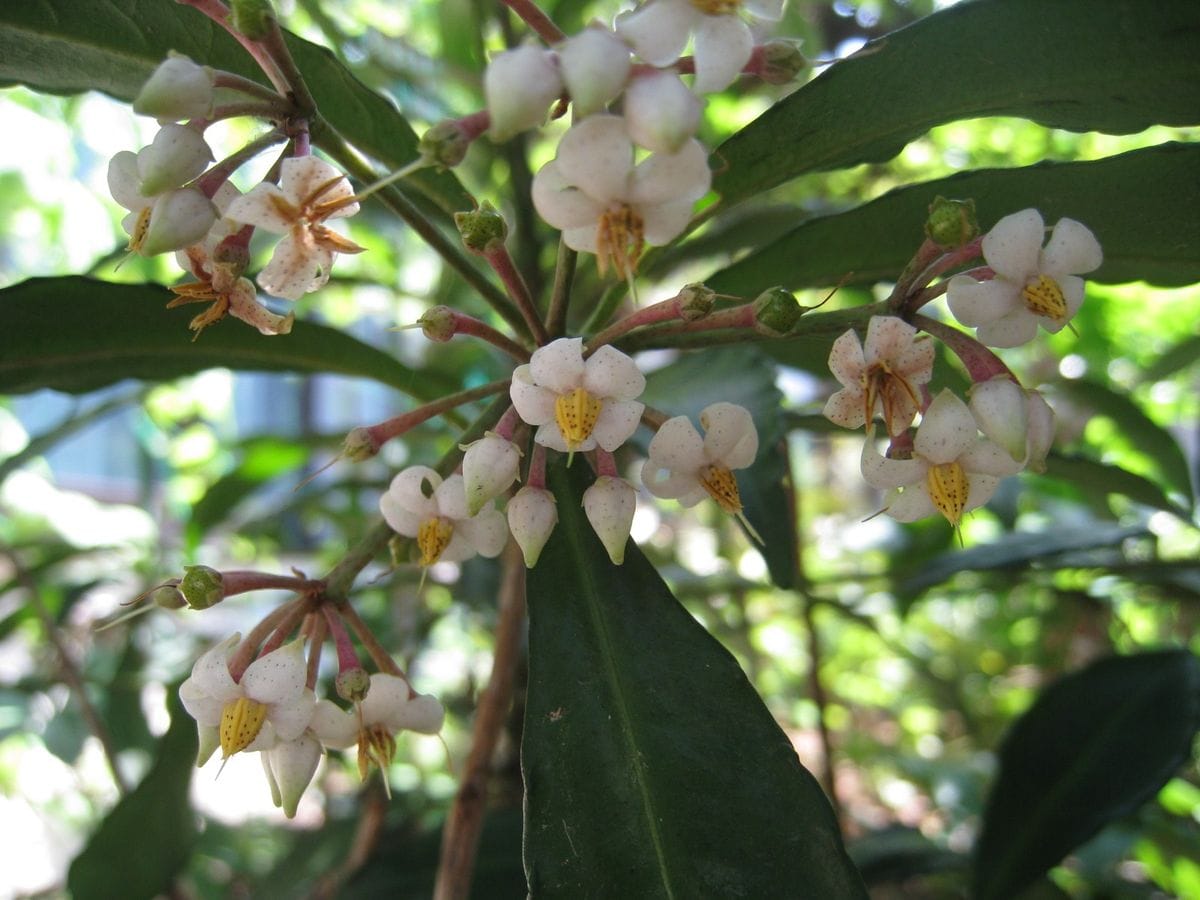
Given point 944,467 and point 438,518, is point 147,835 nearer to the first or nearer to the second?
point 438,518

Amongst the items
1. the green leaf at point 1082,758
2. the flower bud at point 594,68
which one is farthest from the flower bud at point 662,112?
the green leaf at point 1082,758

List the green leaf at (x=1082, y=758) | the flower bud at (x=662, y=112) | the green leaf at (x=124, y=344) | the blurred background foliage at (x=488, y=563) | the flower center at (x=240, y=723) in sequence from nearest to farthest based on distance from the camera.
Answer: the flower bud at (x=662, y=112) → the flower center at (x=240, y=723) → the green leaf at (x=124, y=344) → the green leaf at (x=1082, y=758) → the blurred background foliage at (x=488, y=563)

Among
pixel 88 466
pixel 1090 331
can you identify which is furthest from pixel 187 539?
pixel 88 466

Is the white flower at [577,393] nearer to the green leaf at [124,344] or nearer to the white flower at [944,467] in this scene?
the white flower at [944,467]

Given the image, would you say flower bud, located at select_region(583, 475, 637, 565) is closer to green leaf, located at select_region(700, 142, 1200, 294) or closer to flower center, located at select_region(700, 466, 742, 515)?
flower center, located at select_region(700, 466, 742, 515)

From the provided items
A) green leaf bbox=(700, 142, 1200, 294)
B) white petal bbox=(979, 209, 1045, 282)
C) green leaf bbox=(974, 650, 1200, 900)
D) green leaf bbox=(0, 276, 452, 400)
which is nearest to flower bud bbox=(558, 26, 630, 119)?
white petal bbox=(979, 209, 1045, 282)

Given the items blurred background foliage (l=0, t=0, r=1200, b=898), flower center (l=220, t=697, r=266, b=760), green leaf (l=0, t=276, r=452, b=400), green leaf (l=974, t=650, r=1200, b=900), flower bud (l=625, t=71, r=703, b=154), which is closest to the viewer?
flower bud (l=625, t=71, r=703, b=154)
